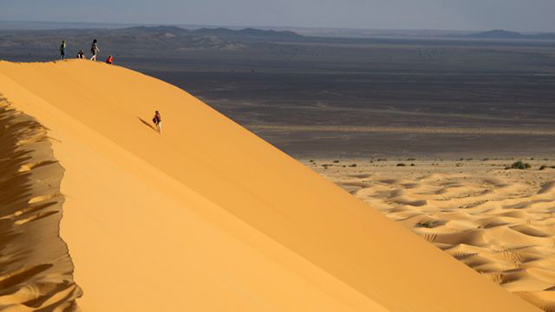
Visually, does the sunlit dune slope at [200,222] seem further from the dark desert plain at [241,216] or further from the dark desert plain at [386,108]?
the dark desert plain at [386,108]

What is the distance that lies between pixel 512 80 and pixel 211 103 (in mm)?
41570

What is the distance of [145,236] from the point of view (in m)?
6.05

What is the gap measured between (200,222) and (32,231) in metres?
2.39

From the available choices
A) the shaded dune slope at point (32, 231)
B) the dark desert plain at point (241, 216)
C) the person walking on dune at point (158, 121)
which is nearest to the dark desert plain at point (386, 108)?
the dark desert plain at point (241, 216)

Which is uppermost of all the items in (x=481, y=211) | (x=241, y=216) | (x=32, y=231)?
(x=32, y=231)

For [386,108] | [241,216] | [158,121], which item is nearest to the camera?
[241,216]

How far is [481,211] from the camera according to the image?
1947 cm

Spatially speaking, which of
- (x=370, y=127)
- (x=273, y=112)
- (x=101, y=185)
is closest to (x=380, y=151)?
(x=370, y=127)

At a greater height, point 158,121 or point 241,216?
point 158,121

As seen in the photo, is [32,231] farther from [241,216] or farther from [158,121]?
[158,121]

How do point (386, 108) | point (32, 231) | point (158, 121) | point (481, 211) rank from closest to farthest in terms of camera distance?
point (32, 231) → point (158, 121) → point (481, 211) → point (386, 108)

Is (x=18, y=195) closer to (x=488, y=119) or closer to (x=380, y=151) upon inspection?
(x=380, y=151)

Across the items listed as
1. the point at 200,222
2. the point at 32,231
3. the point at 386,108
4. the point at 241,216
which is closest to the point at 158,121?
the point at 241,216

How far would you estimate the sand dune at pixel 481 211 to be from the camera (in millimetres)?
13523
